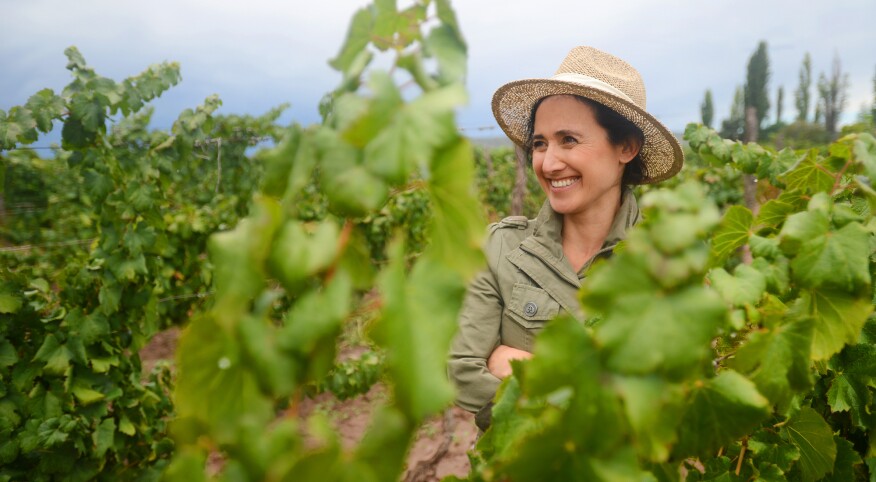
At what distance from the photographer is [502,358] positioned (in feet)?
6.25

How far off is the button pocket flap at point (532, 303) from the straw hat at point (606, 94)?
781 mm

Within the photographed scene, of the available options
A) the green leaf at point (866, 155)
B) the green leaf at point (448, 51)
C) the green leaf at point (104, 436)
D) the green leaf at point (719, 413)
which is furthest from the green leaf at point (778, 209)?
the green leaf at point (104, 436)

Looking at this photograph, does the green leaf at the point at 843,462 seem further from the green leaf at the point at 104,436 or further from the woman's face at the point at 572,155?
the green leaf at the point at 104,436

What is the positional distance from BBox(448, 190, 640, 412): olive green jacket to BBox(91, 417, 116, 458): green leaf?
192 centimetres

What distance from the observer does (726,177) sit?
27.7 ft

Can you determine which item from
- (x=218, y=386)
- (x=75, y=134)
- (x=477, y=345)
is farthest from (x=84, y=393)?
(x=218, y=386)

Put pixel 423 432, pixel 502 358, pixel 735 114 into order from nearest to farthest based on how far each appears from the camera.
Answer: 1. pixel 502 358
2. pixel 423 432
3. pixel 735 114

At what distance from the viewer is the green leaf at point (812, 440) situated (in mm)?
1230

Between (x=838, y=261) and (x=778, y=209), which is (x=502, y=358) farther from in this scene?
(x=838, y=261)

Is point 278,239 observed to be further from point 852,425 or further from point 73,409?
point 73,409

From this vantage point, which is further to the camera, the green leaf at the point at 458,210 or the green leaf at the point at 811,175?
the green leaf at the point at 811,175

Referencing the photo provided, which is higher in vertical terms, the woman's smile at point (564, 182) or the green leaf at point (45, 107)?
the green leaf at point (45, 107)

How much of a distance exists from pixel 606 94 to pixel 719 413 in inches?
59.1

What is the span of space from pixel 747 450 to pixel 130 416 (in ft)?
9.76
